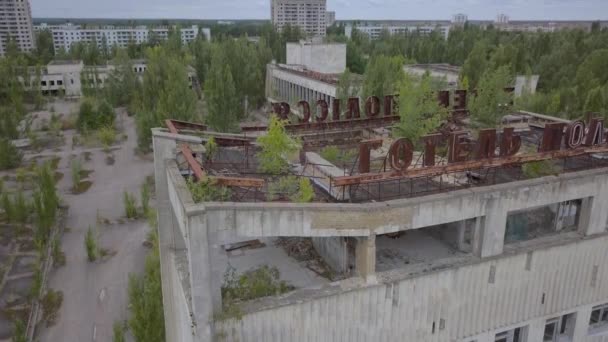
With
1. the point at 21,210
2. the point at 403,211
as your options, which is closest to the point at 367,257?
the point at 403,211

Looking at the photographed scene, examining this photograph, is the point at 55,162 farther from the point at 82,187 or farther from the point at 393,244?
the point at 393,244

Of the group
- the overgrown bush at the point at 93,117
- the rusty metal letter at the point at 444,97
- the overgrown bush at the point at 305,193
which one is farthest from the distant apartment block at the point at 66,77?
the overgrown bush at the point at 305,193

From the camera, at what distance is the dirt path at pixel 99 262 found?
27.0 metres

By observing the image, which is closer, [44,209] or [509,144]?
[509,144]

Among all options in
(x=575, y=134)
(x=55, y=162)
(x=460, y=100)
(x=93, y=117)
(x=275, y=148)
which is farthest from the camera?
(x=93, y=117)

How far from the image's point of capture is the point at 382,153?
Answer: 23.5 metres

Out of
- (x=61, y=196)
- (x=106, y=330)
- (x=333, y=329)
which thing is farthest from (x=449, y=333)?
(x=61, y=196)

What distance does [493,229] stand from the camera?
16656 mm

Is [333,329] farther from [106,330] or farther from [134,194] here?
[134,194]

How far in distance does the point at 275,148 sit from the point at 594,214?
1264 cm

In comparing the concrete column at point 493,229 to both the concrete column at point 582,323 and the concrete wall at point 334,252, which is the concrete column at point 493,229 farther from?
the concrete column at point 582,323

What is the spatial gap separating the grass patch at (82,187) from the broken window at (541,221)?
40632 millimetres

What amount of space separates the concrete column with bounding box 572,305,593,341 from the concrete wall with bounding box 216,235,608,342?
5 cm

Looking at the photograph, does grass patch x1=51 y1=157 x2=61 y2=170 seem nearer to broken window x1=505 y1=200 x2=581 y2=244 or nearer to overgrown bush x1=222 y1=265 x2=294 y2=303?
overgrown bush x1=222 y1=265 x2=294 y2=303
